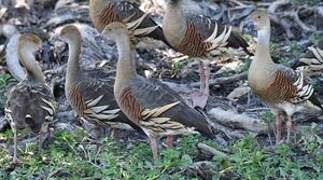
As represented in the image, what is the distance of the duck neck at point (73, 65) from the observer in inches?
375

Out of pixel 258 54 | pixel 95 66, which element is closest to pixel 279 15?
pixel 95 66

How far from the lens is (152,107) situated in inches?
340

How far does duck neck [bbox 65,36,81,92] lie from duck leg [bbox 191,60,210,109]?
58.7 inches

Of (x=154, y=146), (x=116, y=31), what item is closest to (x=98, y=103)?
(x=116, y=31)

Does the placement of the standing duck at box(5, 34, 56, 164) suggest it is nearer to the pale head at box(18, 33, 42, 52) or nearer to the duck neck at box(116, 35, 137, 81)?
the pale head at box(18, 33, 42, 52)

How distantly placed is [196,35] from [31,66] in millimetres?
1922

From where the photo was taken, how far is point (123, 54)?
8.87m

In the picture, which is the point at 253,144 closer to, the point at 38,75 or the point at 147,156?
the point at 147,156

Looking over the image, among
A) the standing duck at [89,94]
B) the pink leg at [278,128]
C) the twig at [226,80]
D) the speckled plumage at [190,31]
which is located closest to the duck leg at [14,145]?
the standing duck at [89,94]

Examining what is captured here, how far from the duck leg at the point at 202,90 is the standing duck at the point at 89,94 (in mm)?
1174

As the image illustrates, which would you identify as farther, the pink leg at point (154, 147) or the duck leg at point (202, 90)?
the duck leg at point (202, 90)

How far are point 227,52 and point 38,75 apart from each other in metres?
2.33

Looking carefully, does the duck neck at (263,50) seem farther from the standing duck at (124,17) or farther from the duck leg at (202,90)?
the standing duck at (124,17)

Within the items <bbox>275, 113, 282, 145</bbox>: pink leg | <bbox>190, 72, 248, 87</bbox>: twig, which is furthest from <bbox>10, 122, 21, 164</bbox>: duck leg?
<bbox>190, 72, 248, 87</bbox>: twig
